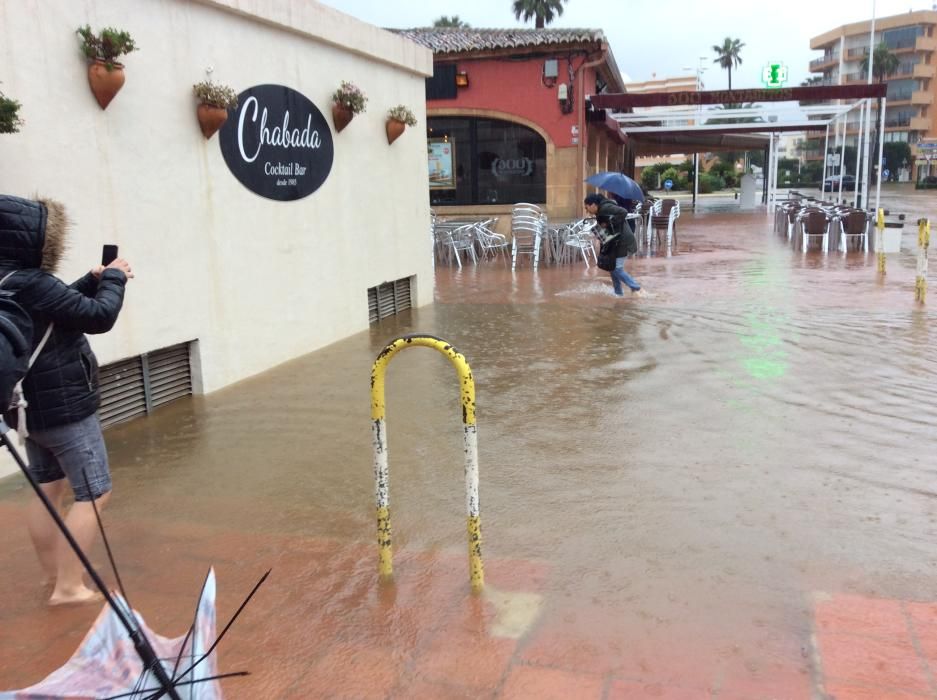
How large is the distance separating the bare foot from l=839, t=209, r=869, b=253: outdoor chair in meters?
14.9

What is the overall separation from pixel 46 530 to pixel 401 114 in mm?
6638

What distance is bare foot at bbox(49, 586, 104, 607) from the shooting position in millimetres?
3133

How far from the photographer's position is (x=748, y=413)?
5410mm

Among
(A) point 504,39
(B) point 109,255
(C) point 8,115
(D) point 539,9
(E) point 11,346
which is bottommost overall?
(E) point 11,346

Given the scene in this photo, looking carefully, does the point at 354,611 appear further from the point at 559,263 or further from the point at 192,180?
the point at 559,263

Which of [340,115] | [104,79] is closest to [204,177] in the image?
[104,79]

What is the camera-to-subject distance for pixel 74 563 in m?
3.14

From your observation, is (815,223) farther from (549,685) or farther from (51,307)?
(51,307)

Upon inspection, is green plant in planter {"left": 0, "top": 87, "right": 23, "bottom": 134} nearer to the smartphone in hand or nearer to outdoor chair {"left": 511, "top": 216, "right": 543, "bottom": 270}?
the smartphone in hand

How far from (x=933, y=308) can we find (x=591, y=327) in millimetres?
3852

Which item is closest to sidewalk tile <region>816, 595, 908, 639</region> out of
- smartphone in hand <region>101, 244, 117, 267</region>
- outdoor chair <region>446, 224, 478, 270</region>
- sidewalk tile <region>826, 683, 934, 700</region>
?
sidewalk tile <region>826, 683, 934, 700</region>

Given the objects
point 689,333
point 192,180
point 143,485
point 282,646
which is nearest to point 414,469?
point 143,485

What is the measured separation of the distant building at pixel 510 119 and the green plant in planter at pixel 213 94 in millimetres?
13037

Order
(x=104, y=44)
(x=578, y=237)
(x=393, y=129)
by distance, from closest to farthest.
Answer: (x=104, y=44), (x=393, y=129), (x=578, y=237)
